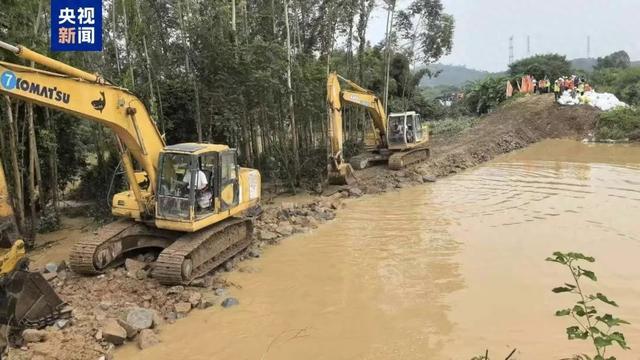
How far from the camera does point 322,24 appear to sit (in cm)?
1959

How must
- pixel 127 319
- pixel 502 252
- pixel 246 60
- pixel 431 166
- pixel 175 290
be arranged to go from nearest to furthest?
pixel 127 319, pixel 175 290, pixel 502 252, pixel 246 60, pixel 431 166

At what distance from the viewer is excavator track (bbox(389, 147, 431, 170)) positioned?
60.0 ft

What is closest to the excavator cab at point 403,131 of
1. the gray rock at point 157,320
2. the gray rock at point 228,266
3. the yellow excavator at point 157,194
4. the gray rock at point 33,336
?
the yellow excavator at point 157,194

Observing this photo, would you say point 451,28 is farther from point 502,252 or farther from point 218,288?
point 218,288

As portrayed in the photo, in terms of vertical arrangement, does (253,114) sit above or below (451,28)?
below

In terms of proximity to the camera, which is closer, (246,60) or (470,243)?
(470,243)

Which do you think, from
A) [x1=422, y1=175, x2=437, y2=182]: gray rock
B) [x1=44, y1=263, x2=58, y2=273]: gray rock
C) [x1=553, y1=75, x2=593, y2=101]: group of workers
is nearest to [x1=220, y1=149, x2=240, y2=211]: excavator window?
[x1=44, y1=263, x2=58, y2=273]: gray rock

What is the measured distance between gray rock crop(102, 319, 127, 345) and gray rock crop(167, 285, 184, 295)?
1.30m

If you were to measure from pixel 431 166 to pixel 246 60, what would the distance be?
27.0ft

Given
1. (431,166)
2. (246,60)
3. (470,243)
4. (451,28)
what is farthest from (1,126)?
(451,28)

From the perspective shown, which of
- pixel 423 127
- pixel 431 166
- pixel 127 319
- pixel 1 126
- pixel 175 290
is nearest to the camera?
pixel 127 319

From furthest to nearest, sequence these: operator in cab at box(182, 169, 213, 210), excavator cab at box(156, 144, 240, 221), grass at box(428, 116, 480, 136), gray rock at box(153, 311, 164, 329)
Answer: grass at box(428, 116, 480, 136) → operator in cab at box(182, 169, 213, 210) → excavator cab at box(156, 144, 240, 221) → gray rock at box(153, 311, 164, 329)

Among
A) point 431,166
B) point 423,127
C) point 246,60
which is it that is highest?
point 246,60

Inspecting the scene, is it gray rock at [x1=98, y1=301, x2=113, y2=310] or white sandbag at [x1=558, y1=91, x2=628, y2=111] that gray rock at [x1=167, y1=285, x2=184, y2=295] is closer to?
gray rock at [x1=98, y1=301, x2=113, y2=310]
